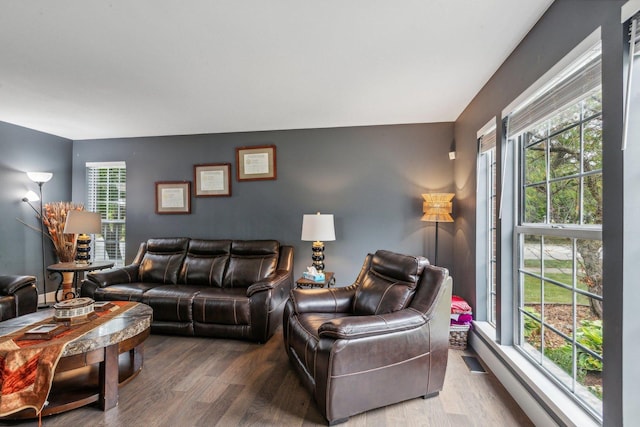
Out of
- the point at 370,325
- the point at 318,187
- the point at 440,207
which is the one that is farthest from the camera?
the point at 318,187

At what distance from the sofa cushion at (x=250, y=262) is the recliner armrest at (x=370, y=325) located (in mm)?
1896

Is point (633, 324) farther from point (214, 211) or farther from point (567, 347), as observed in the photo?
point (214, 211)

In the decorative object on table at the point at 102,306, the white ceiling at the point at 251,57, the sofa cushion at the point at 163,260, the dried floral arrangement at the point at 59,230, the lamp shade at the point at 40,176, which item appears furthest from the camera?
the dried floral arrangement at the point at 59,230

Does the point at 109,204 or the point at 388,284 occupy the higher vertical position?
the point at 109,204

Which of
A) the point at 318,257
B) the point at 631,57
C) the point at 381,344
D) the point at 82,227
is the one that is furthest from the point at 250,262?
the point at 631,57

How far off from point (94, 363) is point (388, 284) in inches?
81.9

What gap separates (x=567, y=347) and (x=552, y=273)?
0.43 m

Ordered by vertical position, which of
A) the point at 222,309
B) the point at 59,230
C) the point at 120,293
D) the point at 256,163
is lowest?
the point at 222,309

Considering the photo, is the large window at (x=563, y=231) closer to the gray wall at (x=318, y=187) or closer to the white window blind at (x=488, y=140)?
the white window blind at (x=488, y=140)

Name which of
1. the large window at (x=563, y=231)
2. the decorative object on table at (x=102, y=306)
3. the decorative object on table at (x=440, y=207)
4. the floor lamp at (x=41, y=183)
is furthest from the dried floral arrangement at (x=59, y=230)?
the large window at (x=563, y=231)

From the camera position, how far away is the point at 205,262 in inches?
148

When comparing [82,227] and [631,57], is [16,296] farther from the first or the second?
[631,57]

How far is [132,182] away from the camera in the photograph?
4.48 metres

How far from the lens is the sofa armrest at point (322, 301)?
2.52 meters
